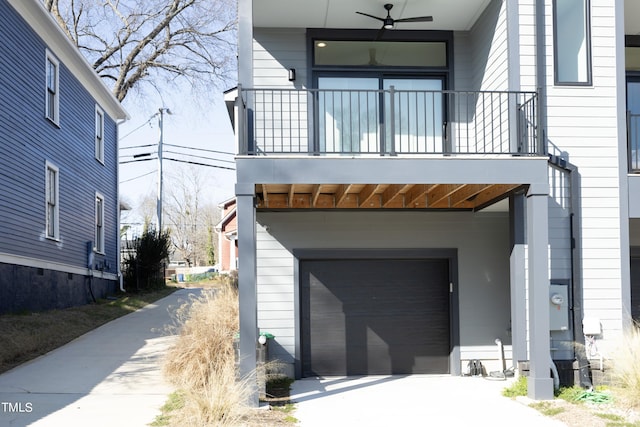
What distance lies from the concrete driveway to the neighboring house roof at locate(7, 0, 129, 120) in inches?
376

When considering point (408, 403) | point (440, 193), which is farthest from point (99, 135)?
point (408, 403)

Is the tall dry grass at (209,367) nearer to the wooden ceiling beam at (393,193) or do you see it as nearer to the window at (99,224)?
the wooden ceiling beam at (393,193)

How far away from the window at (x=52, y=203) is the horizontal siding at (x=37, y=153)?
211 mm

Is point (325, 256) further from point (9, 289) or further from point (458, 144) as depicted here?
point (9, 289)

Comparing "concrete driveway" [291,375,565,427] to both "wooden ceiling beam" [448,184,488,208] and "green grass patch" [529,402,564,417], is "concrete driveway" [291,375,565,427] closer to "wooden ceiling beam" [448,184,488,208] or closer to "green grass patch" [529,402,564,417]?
"green grass patch" [529,402,564,417]

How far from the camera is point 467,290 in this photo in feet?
35.7

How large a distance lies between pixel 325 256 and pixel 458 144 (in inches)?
102

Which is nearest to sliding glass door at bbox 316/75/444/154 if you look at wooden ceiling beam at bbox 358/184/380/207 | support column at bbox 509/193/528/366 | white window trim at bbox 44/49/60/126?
wooden ceiling beam at bbox 358/184/380/207

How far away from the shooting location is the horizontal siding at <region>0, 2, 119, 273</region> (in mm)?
13578

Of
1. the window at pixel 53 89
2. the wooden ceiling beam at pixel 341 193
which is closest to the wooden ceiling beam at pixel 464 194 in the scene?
the wooden ceiling beam at pixel 341 193

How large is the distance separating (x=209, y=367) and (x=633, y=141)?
710cm

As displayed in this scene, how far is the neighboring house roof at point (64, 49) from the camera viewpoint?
14.6 metres

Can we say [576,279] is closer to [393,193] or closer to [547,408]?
[547,408]

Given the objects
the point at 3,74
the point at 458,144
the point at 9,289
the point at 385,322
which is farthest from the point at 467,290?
the point at 3,74
